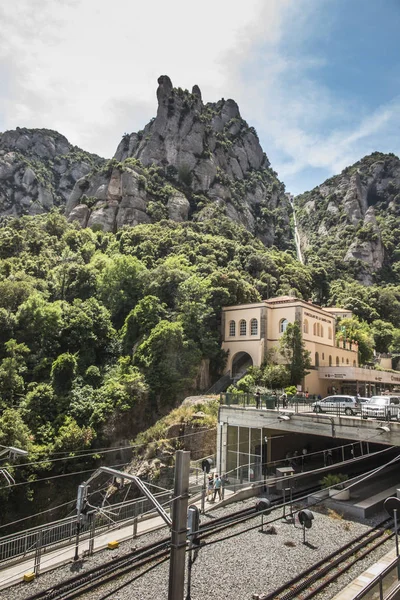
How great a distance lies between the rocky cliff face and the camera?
77.8m

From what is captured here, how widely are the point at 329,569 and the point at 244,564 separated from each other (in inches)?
108

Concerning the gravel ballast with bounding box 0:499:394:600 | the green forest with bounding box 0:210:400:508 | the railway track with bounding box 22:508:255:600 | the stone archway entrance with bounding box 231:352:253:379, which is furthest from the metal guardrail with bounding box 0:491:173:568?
the stone archway entrance with bounding box 231:352:253:379

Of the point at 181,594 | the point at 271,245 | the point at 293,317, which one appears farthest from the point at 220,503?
the point at 271,245

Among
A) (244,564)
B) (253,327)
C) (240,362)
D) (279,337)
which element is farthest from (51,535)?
(240,362)

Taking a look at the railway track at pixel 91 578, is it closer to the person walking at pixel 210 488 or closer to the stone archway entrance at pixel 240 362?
the person walking at pixel 210 488

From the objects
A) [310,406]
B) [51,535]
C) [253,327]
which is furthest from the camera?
[253,327]

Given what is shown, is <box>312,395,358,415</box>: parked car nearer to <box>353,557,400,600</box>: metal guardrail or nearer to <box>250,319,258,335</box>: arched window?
<box>353,557,400,600</box>: metal guardrail

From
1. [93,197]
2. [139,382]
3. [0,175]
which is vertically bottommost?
[139,382]

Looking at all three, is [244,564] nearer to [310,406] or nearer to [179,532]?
[179,532]

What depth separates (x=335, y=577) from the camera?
12984mm

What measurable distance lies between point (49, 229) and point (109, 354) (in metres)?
38.2

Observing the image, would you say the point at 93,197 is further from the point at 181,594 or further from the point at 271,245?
the point at 181,594

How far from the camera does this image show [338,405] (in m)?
22.4

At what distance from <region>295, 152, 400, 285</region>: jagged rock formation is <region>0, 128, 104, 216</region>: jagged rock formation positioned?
75769mm
